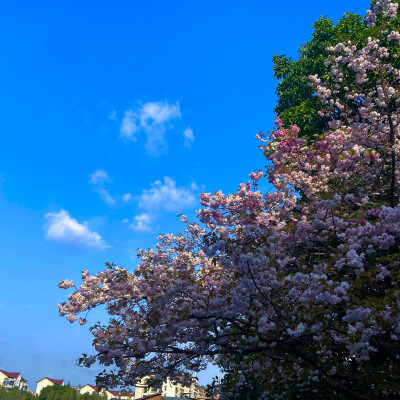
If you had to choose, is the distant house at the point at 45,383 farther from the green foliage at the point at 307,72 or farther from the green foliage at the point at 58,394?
the green foliage at the point at 307,72

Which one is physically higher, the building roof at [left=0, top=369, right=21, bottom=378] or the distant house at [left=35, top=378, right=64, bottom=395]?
the building roof at [left=0, top=369, right=21, bottom=378]

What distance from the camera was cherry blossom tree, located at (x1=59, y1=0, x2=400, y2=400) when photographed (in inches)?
309

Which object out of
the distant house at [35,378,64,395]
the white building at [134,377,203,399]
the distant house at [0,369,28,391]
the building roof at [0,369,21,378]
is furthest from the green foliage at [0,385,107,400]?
the white building at [134,377,203,399]

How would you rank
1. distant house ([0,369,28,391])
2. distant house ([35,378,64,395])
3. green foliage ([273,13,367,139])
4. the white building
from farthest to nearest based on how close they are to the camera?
distant house ([0,369,28,391]) < distant house ([35,378,64,395]) < green foliage ([273,13,367,139]) < the white building

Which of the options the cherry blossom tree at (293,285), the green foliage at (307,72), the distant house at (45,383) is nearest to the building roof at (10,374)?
the distant house at (45,383)

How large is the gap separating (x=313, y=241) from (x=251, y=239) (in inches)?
133

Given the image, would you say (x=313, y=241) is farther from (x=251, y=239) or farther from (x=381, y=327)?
(x=381, y=327)

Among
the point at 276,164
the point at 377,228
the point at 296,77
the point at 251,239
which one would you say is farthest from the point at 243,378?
the point at 296,77

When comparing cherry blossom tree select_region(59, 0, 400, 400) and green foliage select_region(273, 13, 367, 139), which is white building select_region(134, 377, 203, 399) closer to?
cherry blossom tree select_region(59, 0, 400, 400)

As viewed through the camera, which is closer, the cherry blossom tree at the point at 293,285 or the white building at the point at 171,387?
the cherry blossom tree at the point at 293,285

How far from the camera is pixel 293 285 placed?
8734mm

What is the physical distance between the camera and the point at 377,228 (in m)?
8.37

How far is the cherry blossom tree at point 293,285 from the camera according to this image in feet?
25.8

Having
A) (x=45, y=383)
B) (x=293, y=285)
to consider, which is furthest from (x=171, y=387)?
(x=45, y=383)
